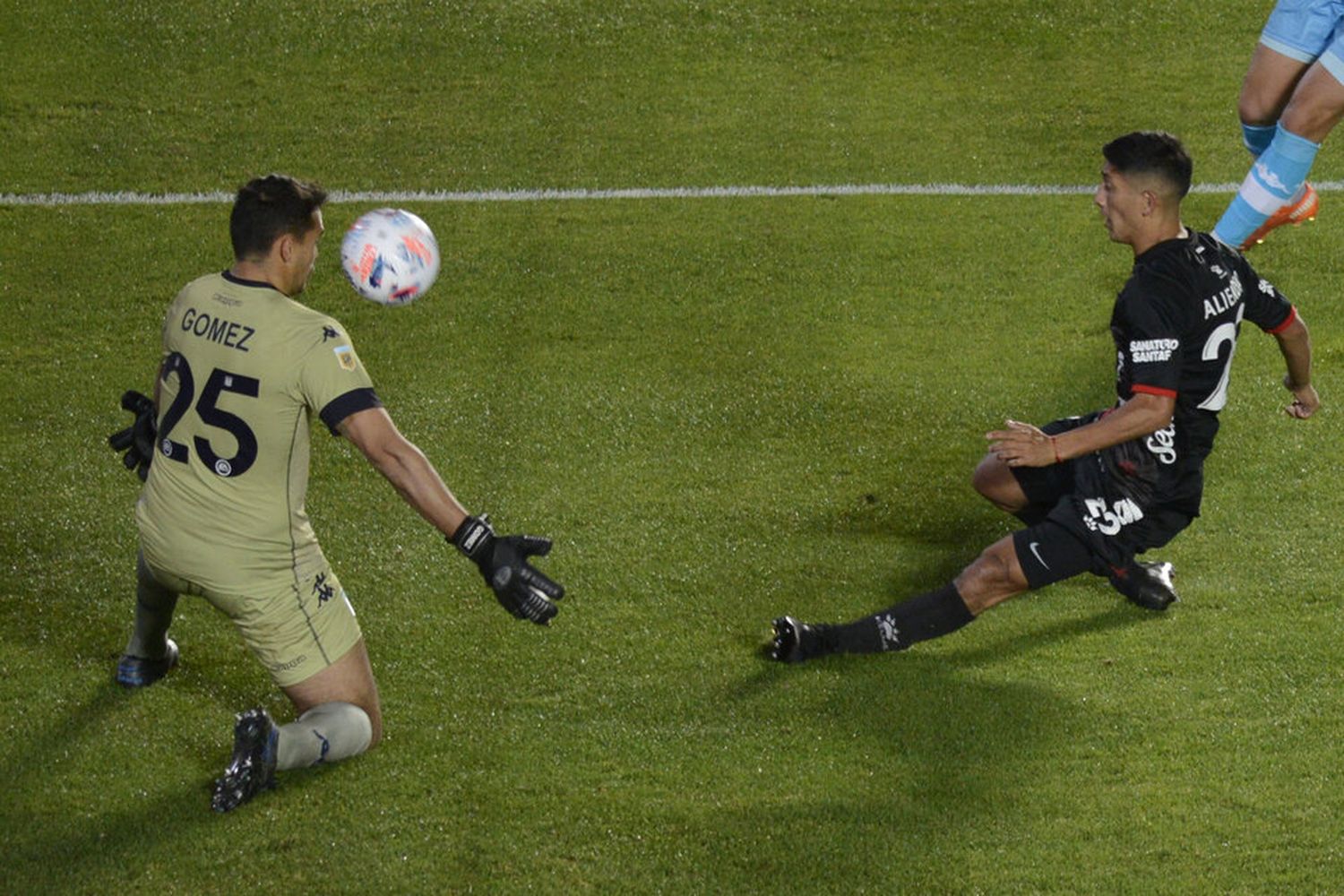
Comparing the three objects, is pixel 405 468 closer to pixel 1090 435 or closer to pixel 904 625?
pixel 904 625

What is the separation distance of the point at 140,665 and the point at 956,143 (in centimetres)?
680

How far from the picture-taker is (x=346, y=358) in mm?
4797

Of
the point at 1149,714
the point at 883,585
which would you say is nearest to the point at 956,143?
the point at 883,585

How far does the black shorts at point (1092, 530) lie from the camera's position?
5582 millimetres

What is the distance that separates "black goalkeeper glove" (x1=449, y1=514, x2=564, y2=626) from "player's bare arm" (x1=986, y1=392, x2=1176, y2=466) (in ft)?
5.64

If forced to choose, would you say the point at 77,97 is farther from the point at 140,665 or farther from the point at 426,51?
the point at 140,665

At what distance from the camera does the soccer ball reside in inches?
217

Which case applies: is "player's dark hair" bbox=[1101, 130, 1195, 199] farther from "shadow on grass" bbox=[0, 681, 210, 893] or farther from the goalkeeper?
"shadow on grass" bbox=[0, 681, 210, 893]

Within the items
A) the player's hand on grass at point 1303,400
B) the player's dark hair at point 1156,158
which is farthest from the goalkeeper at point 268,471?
the player's hand on grass at point 1303,400

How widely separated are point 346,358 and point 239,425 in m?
0.42

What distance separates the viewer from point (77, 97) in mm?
10758

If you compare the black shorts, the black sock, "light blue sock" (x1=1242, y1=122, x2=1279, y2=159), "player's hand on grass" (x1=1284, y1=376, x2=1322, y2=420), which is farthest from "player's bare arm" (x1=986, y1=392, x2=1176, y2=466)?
"light blue sock" (x1=1242, y1=122, x2=1279, y2=159)

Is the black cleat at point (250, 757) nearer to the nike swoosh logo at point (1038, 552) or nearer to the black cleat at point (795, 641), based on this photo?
the black cleat at point (795, 641)

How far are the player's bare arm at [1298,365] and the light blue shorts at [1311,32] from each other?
1505 millimetres
